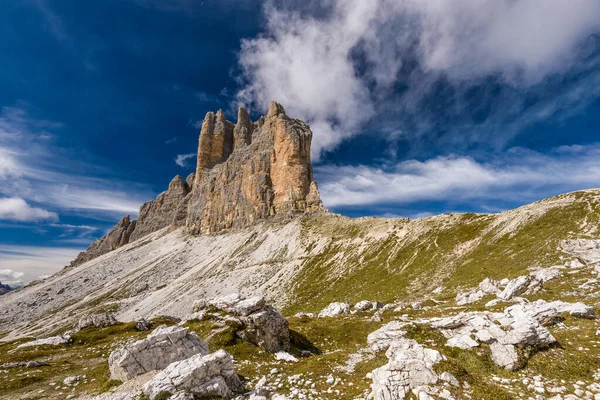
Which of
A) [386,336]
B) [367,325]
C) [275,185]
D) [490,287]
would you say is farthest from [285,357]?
[275,185]

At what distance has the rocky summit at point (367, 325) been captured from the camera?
532 inches

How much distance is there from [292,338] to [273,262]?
287 feet

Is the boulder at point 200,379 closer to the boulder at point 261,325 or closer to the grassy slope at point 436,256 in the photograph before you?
the boulder at point 261,325

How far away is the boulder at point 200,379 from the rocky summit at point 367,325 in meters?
0.06

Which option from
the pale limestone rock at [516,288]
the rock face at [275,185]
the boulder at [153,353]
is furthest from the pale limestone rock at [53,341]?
the rock face at [275,185]

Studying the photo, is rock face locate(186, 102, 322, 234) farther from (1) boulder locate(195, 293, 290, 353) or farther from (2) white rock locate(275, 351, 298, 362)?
(2) white rock locate(275, 351, 298, 362)

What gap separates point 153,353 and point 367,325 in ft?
66.7

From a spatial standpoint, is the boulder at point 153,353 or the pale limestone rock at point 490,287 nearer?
the boulder at point 153,353

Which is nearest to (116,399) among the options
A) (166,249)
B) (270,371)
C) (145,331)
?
(270,371)

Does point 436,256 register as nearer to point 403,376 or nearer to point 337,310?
point 337,310

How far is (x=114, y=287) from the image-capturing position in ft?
460

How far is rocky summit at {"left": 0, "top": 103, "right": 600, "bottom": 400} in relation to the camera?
13.5 meters

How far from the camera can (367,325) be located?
29.8 metres

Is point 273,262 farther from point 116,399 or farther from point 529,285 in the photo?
point 116,399
